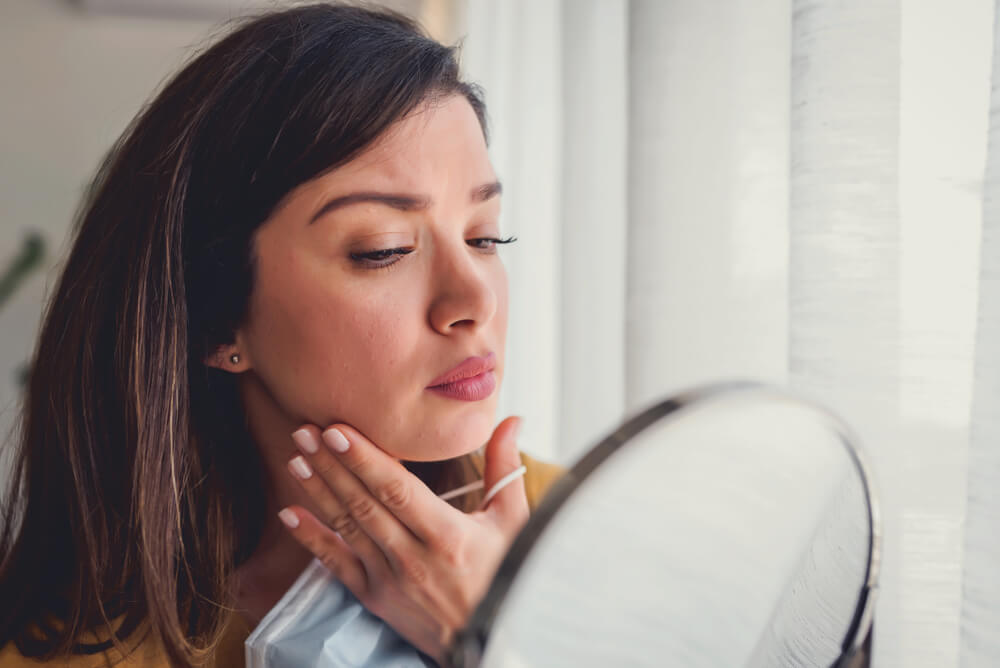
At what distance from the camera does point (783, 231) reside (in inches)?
29.8

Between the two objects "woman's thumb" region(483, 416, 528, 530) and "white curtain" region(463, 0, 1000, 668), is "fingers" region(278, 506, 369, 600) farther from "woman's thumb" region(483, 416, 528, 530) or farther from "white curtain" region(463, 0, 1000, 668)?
"white curtain" region(463, 0, 1000, 668)

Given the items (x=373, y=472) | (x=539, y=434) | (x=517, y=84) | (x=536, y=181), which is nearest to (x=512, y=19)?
(x=517, y=84)

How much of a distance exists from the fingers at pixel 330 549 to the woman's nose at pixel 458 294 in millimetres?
202

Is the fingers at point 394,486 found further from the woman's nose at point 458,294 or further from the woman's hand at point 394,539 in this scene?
the woman's nose at point 458,294

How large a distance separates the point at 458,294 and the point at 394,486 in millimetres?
157

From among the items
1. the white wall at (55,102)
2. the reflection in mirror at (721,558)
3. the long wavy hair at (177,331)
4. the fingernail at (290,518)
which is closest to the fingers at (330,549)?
the fingernail at (290,518)

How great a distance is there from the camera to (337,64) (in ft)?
2.11

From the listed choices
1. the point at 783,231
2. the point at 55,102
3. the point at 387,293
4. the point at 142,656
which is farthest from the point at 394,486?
the point at 55,102

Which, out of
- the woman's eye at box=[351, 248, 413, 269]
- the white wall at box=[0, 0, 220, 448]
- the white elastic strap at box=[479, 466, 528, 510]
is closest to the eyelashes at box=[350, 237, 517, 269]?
the woman's eye at box=[351, 248, 413, 269]

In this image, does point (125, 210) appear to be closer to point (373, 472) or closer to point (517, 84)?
point (373, 472)

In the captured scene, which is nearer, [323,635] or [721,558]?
[721,558]

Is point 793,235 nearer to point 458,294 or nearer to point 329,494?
point 458,294

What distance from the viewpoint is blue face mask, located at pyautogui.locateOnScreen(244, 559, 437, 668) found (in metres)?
0.56

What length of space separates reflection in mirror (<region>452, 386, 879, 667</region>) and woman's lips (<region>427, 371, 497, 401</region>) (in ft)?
0.99
